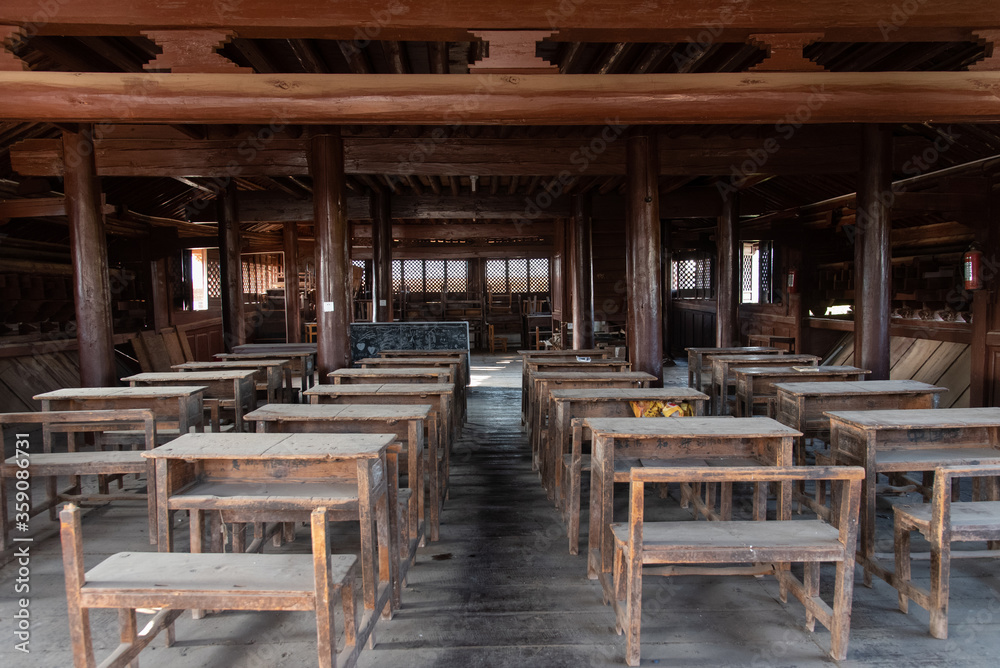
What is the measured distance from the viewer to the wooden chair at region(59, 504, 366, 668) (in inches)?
72.8

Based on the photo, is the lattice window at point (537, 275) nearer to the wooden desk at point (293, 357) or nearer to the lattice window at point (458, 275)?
the lattice window at point (458, 275)

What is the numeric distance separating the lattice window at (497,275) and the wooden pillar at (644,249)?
12.3 m

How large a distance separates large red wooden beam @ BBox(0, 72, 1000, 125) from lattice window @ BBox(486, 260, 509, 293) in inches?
576

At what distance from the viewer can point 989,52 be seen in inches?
149

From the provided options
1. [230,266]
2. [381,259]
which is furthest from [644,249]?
[230,266]

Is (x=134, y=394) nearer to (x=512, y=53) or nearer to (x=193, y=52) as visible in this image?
(x=193, y=52)

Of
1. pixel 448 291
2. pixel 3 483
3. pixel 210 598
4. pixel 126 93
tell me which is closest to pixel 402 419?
pixel 210 598

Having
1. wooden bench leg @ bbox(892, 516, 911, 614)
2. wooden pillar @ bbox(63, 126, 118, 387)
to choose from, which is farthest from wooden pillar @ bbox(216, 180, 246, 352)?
wooden bench leg @ bbox(892, 516, 911, 614)

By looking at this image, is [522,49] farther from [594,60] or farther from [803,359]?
[803,359]

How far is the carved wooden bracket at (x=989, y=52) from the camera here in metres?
3.71

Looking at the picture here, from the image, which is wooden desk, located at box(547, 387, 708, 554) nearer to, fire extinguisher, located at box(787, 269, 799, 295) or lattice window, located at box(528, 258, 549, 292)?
fire extinguisher, located at box(787, 269, 799, 295)

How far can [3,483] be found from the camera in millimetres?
3311

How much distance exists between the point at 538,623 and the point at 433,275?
16607mm

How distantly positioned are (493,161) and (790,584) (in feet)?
19.2
